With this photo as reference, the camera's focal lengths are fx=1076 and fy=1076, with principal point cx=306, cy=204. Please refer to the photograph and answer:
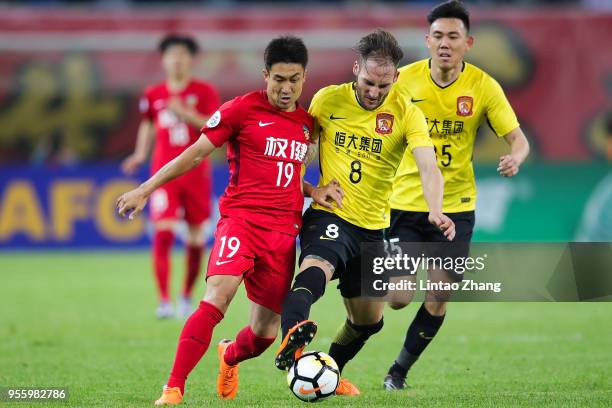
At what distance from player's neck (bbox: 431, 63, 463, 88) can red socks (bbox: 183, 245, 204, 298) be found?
468cm

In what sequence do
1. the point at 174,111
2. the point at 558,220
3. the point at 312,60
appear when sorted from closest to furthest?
the point at 174,111 → the point at 558,220 → the point at 312,60

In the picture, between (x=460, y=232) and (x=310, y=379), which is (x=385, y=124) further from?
(x=310, y=379)

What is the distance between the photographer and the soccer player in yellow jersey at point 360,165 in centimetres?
635

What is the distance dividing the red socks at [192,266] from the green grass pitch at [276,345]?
0.51 m

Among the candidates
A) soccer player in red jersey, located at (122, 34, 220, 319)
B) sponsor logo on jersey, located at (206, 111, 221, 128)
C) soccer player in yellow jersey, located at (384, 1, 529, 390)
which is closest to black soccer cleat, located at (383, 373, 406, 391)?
soccer player in yellow jersey, located at (384, 1, 529, 390)

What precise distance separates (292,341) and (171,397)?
2.61 feet

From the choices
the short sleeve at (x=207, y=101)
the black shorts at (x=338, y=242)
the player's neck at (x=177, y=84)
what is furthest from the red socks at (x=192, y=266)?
the black shorts at (x=338, y=242)

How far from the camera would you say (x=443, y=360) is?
328 inches

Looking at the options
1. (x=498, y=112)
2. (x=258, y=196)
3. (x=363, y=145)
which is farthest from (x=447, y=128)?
(x=258, y=196)

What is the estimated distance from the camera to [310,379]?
5812mm

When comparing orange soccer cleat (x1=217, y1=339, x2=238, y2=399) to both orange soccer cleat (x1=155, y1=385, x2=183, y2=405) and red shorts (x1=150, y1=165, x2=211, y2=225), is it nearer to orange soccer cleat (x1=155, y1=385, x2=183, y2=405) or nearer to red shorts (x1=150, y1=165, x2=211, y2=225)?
orange soccer cleat (x1=155, y1=385, x2=183, y2=405)

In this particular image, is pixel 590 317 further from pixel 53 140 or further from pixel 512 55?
pixel 53 140

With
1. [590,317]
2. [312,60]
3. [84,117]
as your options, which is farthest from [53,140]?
[590,317]

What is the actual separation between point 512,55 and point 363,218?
43.8ft
